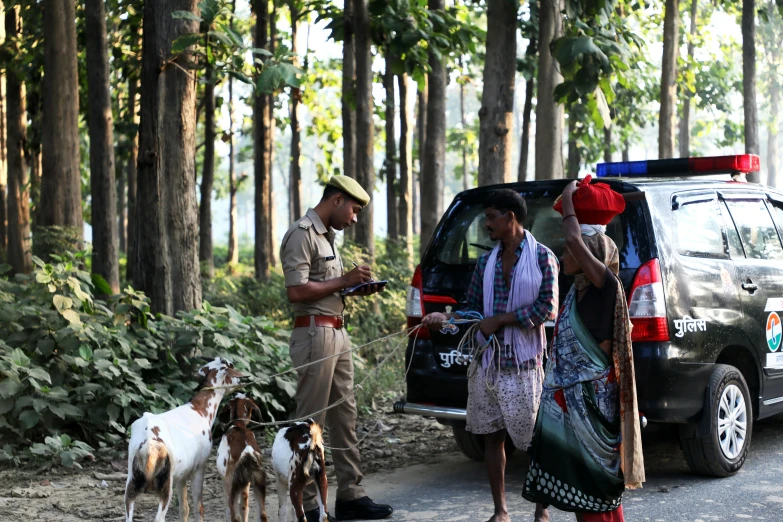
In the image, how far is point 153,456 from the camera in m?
4.79

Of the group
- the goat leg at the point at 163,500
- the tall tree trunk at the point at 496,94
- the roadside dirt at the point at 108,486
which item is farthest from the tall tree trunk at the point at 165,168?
the goat leg at the point at 163,500

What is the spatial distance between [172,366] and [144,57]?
286 centimetres

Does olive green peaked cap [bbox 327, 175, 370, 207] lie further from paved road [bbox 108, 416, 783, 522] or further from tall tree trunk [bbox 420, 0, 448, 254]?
tall tree trunk [bbox 420, 0, 448, 254]

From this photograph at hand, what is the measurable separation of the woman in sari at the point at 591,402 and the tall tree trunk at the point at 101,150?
28.1 ft

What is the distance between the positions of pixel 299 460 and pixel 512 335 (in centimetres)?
135

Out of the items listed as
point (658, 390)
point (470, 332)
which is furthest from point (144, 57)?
point (658, 390)

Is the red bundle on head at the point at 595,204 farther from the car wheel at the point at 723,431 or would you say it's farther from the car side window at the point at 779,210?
the car side window at the point at 779,210

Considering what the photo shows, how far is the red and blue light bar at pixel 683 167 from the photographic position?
733 centimetres

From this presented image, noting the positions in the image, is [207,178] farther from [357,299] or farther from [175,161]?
[175,161]

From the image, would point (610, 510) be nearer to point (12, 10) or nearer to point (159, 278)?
point (159, 278)

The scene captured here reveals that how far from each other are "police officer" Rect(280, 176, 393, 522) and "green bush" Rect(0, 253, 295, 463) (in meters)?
2.31

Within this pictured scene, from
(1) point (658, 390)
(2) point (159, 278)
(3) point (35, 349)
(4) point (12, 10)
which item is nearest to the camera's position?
(1) point (658, 390)

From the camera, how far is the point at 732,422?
661 centimetres

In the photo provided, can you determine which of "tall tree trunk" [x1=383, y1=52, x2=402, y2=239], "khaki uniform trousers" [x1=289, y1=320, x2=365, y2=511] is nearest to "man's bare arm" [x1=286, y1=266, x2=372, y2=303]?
"khaki uniform trousers" [x1=289, y1=320, x2=365, y2=511]
